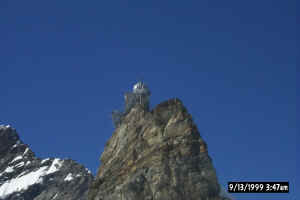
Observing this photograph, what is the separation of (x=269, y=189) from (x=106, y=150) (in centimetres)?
5396

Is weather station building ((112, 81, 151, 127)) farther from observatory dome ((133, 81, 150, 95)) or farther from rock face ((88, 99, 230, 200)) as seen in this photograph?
rock face ((88, 99, 230, 200))

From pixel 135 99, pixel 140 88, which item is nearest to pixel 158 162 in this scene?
pixel 135 99

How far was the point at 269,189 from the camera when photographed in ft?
190

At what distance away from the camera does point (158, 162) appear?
93438 millimetres


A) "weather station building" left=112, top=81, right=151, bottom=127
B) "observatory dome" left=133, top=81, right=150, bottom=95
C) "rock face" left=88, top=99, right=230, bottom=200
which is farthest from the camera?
"observatory dome" left=133, top=81, right=150, bottom=95

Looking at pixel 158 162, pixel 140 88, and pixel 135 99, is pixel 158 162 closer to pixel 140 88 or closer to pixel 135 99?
pixel 135 99

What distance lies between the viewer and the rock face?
89.4 metres

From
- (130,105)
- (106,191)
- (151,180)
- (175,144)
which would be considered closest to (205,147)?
(175,144)

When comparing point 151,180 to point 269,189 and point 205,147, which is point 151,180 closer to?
point 205,147

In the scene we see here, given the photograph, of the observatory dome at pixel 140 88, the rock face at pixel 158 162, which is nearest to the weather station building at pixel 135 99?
the observatory dome at pixel 140 88

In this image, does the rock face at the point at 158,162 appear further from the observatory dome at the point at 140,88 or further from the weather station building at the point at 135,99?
the observatory dome at the point at 140,88

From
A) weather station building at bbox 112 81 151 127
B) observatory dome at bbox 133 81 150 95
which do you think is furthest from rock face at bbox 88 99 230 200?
observatory dome at bbox 133 81 150 95

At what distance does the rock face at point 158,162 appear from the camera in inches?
3519

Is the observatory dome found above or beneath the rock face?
above
